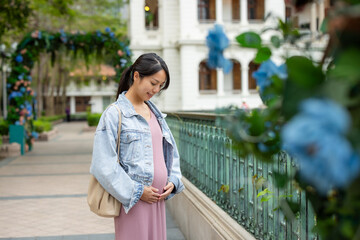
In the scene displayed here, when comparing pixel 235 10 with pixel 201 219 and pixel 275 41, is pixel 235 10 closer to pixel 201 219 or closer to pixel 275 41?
pixel 201 219

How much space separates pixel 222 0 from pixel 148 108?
34.0 meters

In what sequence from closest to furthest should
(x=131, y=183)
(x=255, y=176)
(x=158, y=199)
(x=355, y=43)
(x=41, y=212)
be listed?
(x=355, y=43), (x=131, y=183), (x=158, y=199), (x=255, y=176), (x=41, y=212)

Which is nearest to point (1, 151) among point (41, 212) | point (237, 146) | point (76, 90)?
point (41, 212)

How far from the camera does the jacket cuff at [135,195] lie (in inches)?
115

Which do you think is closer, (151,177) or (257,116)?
(257,116)

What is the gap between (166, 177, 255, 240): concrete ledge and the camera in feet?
12.3

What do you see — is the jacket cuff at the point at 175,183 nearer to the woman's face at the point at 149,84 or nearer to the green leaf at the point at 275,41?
the woman's face at the point at 149,84

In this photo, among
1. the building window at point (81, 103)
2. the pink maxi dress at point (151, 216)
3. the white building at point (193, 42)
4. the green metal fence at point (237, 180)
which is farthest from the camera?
the building window at point (81, 103)

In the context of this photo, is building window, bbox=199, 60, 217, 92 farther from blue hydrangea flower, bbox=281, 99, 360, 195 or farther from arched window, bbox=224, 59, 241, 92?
blue hydrangea flower, bbox=281, 99, 360, 195

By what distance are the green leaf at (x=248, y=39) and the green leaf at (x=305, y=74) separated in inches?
7.5

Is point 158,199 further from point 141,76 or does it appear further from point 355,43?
point 355,43

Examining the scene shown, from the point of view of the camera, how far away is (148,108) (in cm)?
328

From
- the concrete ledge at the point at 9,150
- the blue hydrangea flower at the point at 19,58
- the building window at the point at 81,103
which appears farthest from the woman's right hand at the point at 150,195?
the building window at the point at 81,103

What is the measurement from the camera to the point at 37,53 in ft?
49.7
